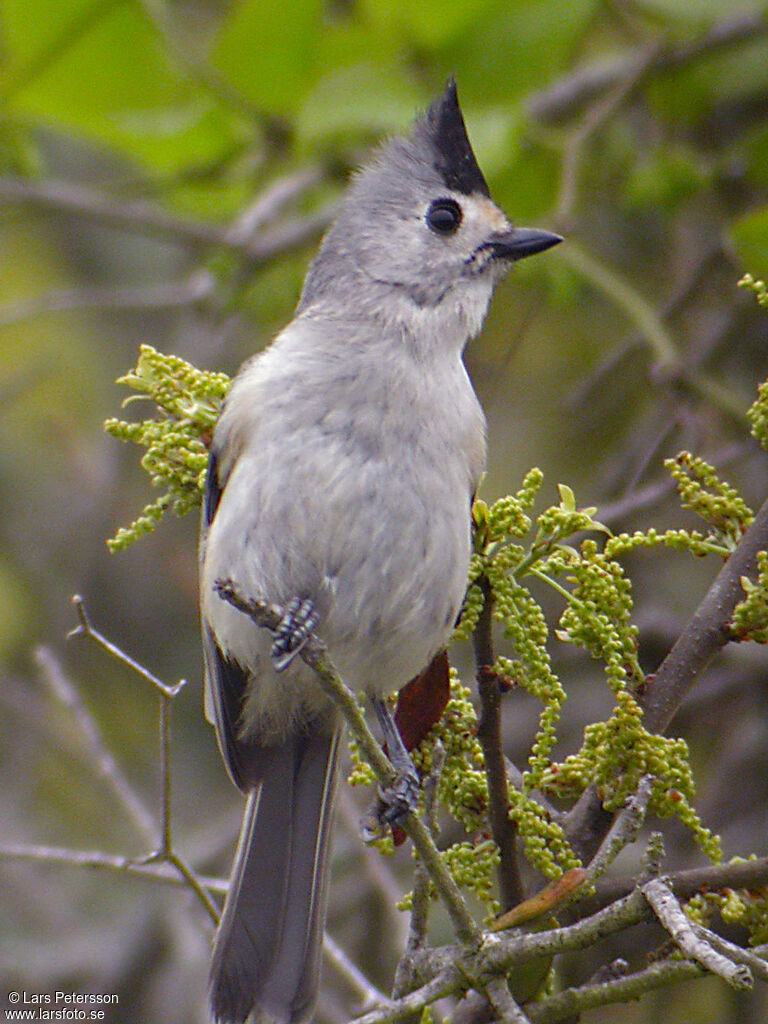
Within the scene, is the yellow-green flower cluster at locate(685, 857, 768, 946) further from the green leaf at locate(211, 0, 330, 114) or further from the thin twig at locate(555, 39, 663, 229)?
the green leaf at locate(211, 0, 330, 114)

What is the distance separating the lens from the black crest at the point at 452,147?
252cm

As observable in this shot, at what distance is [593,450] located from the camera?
12.4 ft

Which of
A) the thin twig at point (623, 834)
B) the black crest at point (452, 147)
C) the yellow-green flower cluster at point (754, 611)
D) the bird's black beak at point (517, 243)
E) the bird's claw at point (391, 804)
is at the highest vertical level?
the black crest at point (452, 147)

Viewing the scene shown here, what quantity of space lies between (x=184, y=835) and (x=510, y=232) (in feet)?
6.94

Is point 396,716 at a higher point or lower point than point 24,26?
lower

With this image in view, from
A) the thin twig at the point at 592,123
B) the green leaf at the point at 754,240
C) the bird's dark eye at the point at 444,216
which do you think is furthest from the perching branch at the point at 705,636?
the thin twig at the point at 592,123

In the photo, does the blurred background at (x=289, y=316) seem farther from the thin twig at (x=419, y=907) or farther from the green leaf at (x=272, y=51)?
the thin twig at (x=419, y=907)

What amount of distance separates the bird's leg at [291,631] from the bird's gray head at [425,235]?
2.11 feet

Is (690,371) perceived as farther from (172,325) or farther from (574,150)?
(172,325)

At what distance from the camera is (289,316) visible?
3984 mm

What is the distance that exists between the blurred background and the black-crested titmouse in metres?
0.36

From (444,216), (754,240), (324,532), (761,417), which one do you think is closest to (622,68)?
(444,216)

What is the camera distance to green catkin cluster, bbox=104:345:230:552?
6.17 feet

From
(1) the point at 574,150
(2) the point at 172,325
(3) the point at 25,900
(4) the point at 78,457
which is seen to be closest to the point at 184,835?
(3) the point at 25,900
